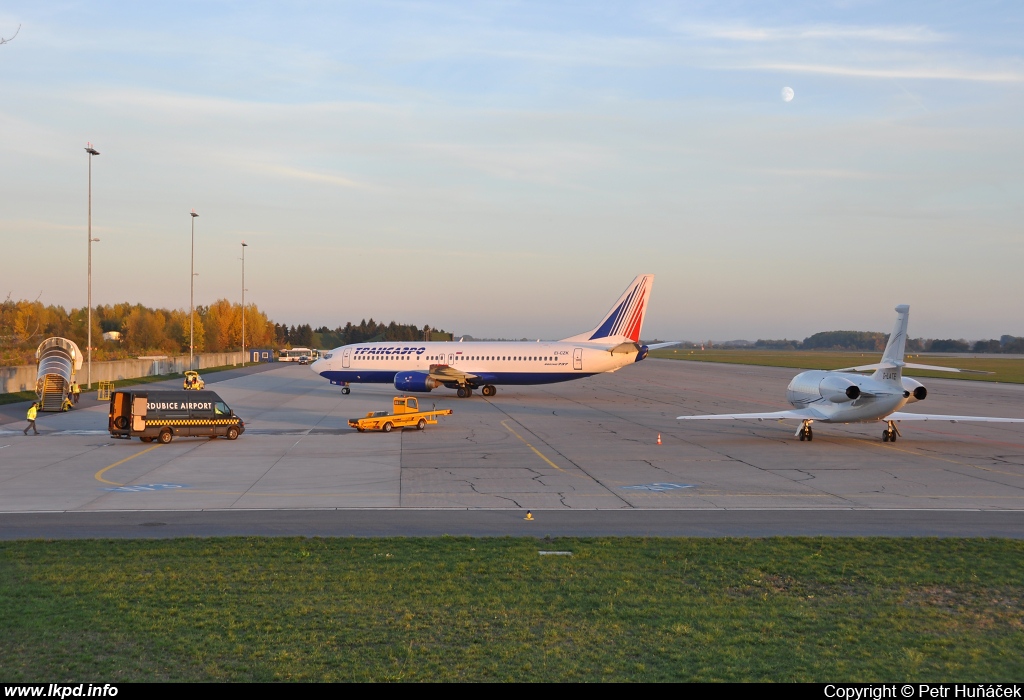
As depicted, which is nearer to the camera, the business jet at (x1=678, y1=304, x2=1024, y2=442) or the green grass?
the business jet at (x1=678, y1=304, x2=1024, y2=442)

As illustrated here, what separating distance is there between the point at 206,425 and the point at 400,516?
18.0 meters

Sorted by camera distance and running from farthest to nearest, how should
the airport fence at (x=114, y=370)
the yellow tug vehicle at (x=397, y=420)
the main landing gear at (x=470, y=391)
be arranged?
the main landing gear at (x=470, y=391)
the airport fence at (x=114, y=370)
the yellow tug vehicle at (x=397, y=420)

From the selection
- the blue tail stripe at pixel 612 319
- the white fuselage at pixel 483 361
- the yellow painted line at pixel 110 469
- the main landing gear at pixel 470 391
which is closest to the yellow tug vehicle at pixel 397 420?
the yellow painted line at pixel 110 469

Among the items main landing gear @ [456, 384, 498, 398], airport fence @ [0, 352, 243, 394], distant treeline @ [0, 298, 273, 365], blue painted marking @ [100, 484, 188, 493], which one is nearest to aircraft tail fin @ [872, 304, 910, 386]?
blue painted marking @ [100, 484, 188, 493]

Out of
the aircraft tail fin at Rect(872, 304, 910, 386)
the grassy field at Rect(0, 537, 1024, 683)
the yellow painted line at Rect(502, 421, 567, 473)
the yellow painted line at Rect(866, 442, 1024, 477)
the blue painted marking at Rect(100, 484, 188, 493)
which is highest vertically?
the aircraft tail fin at Rect(872, 304, 910, 386)

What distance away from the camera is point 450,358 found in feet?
195

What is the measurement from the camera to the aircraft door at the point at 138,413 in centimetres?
3177

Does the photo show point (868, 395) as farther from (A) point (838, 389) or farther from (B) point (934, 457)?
(B) point (934, 457)

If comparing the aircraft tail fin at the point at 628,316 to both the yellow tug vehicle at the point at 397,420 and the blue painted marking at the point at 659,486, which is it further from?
the blue painted marking at the point at 659,486

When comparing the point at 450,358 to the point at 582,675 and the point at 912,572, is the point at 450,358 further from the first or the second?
the point at 582,675

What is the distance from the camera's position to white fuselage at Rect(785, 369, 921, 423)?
102ft

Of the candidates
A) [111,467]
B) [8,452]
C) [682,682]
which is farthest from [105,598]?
[8,452]

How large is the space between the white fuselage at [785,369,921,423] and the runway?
1401mm

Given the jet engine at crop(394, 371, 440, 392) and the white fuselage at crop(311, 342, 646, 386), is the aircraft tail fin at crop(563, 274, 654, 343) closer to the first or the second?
the white fuselage at crop(311, 342, 646, 386)
